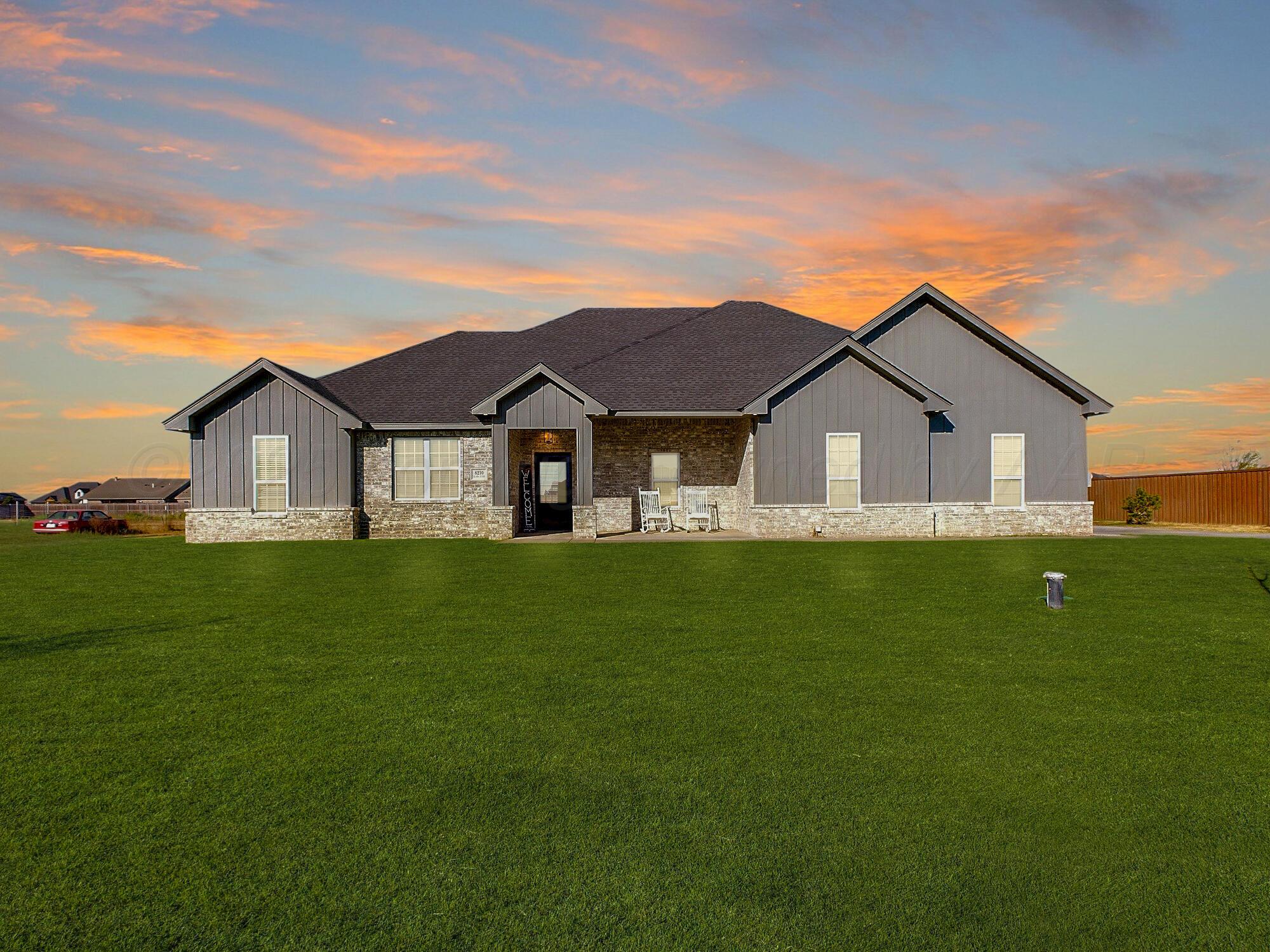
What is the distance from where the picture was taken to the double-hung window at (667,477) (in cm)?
2559

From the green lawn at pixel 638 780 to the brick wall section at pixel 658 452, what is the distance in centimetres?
1467

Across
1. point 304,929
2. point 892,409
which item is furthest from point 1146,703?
point 892,409

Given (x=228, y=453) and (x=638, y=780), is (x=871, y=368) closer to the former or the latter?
(x=228, y=453)

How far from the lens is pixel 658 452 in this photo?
25.6 m

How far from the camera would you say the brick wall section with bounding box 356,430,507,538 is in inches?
979

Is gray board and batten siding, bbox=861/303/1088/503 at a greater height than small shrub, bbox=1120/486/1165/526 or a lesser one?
greater

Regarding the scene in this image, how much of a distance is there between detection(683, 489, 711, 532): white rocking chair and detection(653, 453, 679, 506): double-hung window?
0.31m

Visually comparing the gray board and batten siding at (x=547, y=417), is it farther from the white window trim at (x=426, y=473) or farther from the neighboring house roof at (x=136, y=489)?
the neighboring house roof at (x=136, y=489)

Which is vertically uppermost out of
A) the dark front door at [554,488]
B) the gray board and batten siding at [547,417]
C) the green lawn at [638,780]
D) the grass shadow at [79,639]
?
the gray board and batten siding at [547,417]

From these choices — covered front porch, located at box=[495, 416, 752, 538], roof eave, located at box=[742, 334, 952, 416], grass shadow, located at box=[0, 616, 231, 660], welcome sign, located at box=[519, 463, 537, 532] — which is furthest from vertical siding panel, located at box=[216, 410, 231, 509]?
grass shadow, located at box=[0, 616, 231, 660]

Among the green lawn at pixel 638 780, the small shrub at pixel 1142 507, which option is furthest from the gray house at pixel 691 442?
the green lawn at pixel 638 780

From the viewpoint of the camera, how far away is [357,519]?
2470 centimetres

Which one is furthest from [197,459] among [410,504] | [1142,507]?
[1142,507]

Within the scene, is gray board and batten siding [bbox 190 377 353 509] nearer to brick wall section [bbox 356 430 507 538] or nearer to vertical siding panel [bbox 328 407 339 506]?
vertical siding panel [bbox 328 407 339 506]
